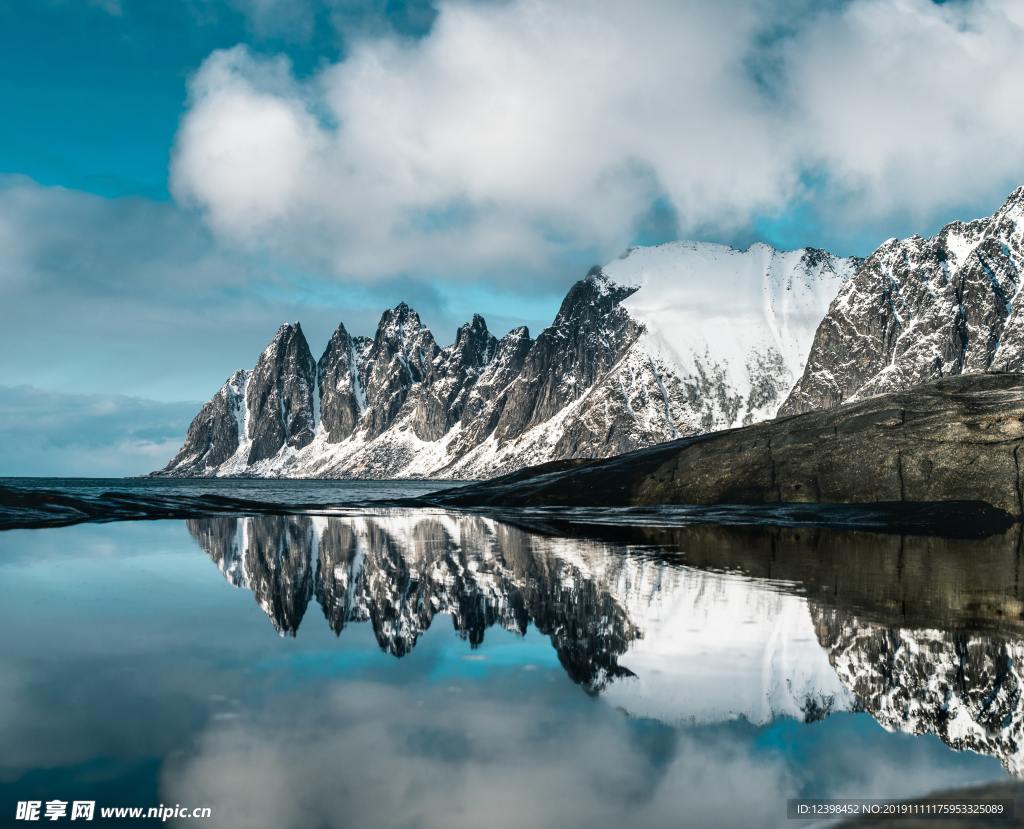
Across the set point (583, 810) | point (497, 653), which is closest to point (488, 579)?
point (497, 653)

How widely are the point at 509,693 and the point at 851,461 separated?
5495cm

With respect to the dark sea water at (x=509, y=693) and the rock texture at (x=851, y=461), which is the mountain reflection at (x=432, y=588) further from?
the rock texture at (x=851, y=461)

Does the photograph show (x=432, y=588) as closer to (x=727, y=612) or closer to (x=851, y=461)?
(x=727, y=612)

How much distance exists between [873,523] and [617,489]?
27.8m

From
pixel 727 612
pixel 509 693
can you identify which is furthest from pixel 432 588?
pixel 509 693

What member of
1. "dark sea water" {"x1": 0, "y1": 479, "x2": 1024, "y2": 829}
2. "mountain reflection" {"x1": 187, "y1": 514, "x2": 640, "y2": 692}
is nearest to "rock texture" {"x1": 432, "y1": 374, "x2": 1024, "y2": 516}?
"mountain reflection" {"x1": 187, "y1": 514, "x2": 640, "y2": 692}

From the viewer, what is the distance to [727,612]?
1702 centimetres

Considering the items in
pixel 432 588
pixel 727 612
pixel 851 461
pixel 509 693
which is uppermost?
pixel 851 461

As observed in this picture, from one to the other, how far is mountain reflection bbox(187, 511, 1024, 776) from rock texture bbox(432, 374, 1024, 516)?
64.9ft

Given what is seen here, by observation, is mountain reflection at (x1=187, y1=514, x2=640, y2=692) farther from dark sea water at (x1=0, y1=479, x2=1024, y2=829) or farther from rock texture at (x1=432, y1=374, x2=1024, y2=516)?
rock texture at (x1=432, y1=374, x2=1024, y2=516)

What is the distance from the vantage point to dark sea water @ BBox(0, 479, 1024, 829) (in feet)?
24.5

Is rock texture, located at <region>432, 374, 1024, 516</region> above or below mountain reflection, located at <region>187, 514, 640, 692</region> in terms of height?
above

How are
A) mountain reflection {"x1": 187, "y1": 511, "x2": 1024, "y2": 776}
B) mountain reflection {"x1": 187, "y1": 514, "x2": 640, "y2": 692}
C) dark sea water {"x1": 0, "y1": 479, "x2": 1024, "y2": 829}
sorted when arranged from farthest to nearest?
mountain reflection {"x1": 187, "y1": 514, "x2": 640, "y2": 692} < mountain reflection {"x1": 187, "y1": 511, "x2": 1024, "y2": 776} < dark sea water {"x1": 0, "y1": 479, "x2": 1024, "y2": 829}

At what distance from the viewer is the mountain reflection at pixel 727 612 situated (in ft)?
34.4
